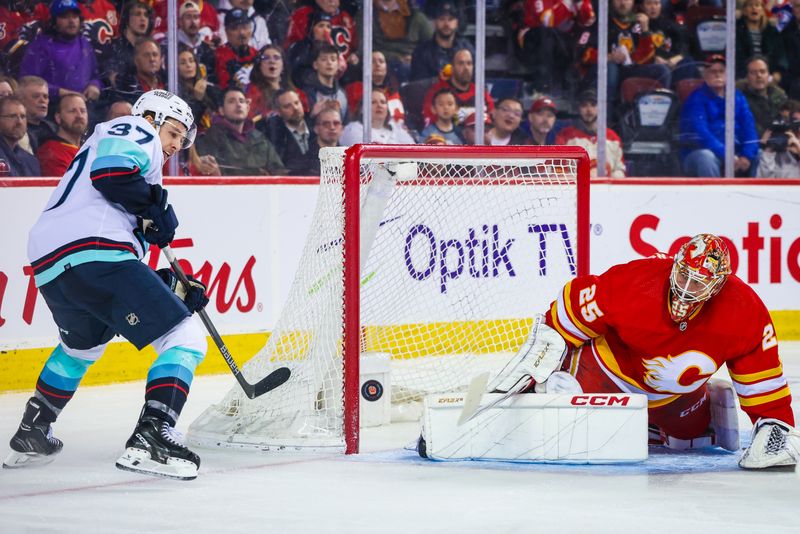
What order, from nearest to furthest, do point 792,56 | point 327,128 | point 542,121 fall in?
point 327,128 < point 542,121 < point 792,56

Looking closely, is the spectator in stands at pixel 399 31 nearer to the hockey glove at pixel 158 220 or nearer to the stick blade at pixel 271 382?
the stick blade at pixel 271 382

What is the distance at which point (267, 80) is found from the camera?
578 centimetres

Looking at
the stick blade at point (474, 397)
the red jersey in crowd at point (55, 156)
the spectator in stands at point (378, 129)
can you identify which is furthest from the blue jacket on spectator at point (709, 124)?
the stick blade at point (474, 397)

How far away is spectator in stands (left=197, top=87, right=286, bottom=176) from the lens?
18.2 ft

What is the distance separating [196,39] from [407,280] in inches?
62.9

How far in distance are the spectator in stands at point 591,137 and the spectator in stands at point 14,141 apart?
8.76 ft

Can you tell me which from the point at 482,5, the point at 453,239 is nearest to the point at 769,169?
the point at 482,5

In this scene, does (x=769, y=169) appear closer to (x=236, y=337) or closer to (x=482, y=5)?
(x=482, y=5)

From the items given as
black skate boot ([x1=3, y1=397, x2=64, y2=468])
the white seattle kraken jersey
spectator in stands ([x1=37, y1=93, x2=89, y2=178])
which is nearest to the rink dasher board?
the white seattle kraken jersey

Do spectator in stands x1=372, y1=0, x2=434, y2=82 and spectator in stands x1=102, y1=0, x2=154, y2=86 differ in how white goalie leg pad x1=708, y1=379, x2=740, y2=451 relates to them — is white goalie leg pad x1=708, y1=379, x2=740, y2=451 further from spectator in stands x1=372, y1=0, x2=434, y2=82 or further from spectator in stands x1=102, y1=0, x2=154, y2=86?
spectator in stands x1=372, y1=0, x2=434, y2=82

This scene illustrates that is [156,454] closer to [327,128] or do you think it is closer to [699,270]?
[699,270]

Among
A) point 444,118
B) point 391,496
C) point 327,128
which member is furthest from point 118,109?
point 391,496

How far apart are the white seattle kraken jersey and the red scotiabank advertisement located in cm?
134

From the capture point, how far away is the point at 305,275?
3.93m
